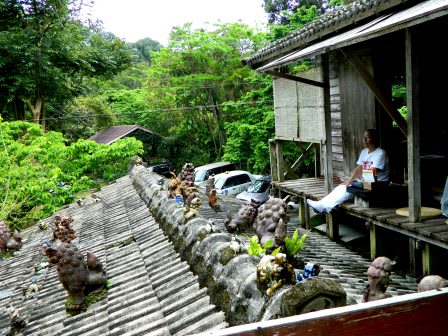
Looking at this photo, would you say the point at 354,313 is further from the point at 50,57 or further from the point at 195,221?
the point at 50,57

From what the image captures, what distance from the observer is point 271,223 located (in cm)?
520

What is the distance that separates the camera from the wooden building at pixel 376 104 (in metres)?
5.97

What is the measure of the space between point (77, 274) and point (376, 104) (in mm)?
7442

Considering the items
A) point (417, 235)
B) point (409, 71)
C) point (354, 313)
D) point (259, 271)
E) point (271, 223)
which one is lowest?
point (417, 235)

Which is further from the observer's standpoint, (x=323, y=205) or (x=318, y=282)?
(x=323, y=205)

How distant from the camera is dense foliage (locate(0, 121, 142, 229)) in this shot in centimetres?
1263

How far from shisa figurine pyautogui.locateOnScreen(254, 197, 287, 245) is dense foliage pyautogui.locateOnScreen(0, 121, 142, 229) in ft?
30.1

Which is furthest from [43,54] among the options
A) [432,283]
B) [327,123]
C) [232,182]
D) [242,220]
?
[432,283]

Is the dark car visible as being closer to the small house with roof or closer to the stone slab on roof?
the small house with roof

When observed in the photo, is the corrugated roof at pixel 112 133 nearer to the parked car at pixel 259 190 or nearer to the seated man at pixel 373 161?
the parked car at pixel 259 190

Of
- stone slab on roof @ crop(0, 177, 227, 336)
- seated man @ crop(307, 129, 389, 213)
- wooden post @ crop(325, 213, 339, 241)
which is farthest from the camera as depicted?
wooden post @ crop(325, 213, 339, 241)

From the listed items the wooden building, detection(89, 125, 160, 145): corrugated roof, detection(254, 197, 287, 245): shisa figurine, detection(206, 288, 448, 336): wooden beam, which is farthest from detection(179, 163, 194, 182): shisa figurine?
detection(89, 125, 160, 145): corrugated roof

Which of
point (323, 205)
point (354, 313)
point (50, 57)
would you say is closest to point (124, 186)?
point (323, 205)

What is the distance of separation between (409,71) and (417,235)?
2460mm
